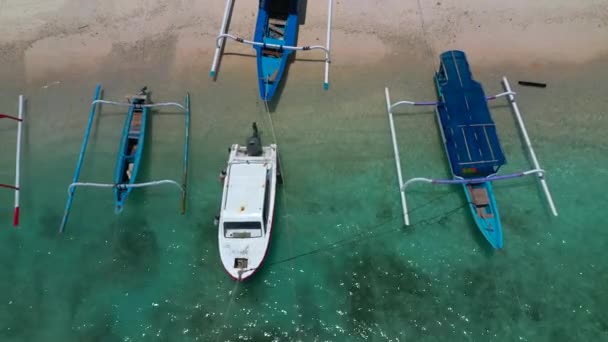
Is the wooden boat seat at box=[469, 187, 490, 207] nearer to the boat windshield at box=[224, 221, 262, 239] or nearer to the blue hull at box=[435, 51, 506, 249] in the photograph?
the blue hull at box=[435, 51, 506, 249]

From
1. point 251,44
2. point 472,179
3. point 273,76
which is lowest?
point 472,179

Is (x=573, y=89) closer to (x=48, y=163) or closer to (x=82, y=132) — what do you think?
(x=82, y=132)

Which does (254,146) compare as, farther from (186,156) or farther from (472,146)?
(472,146)

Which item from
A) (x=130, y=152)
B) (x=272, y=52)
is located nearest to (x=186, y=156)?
(x=130, y=152)

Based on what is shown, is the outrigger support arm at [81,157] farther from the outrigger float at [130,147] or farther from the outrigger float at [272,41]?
the outrigger float at [272,41]

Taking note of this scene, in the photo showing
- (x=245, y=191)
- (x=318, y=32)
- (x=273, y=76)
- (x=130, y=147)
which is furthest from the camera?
(x=318, y=32)

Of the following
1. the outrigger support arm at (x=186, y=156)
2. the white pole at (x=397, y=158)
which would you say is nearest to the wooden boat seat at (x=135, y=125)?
the outrigger support arm at (x=186, y=156)
